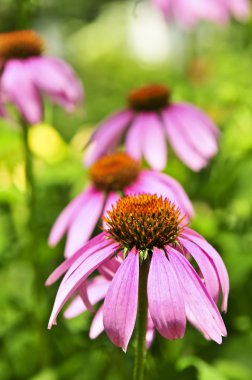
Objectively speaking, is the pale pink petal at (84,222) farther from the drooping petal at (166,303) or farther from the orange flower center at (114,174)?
the drooping petal at (166,303)

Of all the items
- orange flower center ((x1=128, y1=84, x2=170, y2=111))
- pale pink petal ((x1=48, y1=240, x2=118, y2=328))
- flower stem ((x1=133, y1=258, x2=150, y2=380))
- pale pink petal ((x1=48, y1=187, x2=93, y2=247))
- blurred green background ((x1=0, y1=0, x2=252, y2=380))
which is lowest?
blurred green background ((x1=0, y1=0, x2=252, y2=380))

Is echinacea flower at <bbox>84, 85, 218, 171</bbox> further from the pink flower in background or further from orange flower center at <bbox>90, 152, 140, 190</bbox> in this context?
the pink flower in background

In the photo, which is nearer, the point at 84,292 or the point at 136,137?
the point at 84,292

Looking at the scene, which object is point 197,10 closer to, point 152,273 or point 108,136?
point 108,136

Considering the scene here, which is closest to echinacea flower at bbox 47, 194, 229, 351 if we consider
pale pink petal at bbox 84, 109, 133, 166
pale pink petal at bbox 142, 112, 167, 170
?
pale pink petal at bbox 142, 112, 167, 170

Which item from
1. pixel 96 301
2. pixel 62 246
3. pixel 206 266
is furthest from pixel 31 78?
pixel 206 266

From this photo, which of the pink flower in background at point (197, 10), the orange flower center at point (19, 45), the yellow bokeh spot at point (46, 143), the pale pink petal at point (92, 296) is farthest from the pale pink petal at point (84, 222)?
the yellow bokeh spot at point (46, 143)
